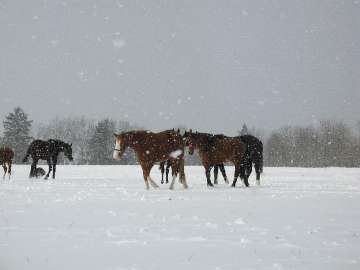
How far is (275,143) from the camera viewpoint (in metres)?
115

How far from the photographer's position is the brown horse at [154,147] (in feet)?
60.5

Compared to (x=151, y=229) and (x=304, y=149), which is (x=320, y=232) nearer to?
(x=151, y=229)

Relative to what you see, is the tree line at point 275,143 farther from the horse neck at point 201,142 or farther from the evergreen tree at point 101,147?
the horse neck at point 201,142

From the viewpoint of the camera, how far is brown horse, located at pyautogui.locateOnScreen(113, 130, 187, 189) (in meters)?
18.5

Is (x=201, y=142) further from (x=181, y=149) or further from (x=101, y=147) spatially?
(x=101, y=147)

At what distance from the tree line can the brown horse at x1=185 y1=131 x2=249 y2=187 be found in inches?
2553

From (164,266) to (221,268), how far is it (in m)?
0.67

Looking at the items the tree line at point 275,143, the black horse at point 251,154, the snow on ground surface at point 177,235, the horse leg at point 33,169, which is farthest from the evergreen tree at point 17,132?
the snow on ground surface at point 177,235

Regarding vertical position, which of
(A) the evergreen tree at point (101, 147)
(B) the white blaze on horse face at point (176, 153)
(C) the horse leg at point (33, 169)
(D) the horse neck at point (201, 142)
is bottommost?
(C) the horse leg at point (33, 169)

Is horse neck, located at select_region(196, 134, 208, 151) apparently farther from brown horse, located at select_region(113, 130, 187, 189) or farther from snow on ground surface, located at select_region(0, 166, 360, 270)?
snow on ground surface, located at select_region(0, 166, 360, 270)

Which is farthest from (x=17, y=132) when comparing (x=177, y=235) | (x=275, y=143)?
(x=177, y=235)

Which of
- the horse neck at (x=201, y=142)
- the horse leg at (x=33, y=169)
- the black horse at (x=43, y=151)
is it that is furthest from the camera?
the horse leg at (x=33, y=169)

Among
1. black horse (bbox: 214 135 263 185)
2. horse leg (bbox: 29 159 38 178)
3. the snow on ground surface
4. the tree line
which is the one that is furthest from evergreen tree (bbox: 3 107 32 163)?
the snow on ground surface

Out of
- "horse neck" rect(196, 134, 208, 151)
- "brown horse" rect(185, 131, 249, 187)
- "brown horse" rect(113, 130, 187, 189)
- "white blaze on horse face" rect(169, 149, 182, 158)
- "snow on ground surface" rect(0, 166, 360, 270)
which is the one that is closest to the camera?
"snow on ground surface" rect(0, 166, 360, 270)
